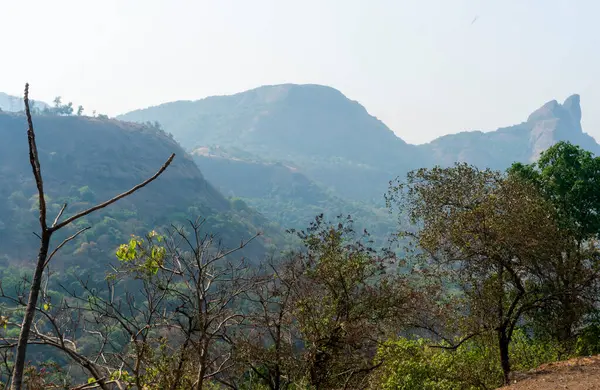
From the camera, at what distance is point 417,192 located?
56.2 ft

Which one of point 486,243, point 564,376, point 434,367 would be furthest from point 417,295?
point 564,376

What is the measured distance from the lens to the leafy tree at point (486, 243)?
40.5 ft

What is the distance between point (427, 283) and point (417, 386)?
3543 millimetres

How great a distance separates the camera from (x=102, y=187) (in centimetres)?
12200

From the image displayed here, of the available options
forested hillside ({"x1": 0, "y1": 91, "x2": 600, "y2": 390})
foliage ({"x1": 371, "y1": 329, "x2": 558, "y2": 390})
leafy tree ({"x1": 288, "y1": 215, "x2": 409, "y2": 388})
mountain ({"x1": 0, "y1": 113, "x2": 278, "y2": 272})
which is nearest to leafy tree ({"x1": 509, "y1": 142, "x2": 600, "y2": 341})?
forested hillside ({"x1": 0, "y1": 91, "x2": 600, "y2": 390})

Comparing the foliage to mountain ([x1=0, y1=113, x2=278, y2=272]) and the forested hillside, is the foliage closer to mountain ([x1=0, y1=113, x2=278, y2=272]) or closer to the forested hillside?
the forested hillside

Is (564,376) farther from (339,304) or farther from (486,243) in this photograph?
(339,304)

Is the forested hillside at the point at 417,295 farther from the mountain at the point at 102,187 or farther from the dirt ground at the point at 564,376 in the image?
the mountain at the point at 102,187

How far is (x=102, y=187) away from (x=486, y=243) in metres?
123

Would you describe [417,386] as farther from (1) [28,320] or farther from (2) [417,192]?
(1) [28,320]

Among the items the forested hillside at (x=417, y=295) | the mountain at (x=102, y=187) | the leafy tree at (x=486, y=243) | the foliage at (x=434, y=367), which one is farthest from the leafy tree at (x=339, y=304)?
the mountain at (x=102, y=187)

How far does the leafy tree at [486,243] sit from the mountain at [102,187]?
8350 centimetres

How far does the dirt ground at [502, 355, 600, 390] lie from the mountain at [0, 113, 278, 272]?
285 ft

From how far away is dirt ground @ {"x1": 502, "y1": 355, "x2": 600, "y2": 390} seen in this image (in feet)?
34.3
